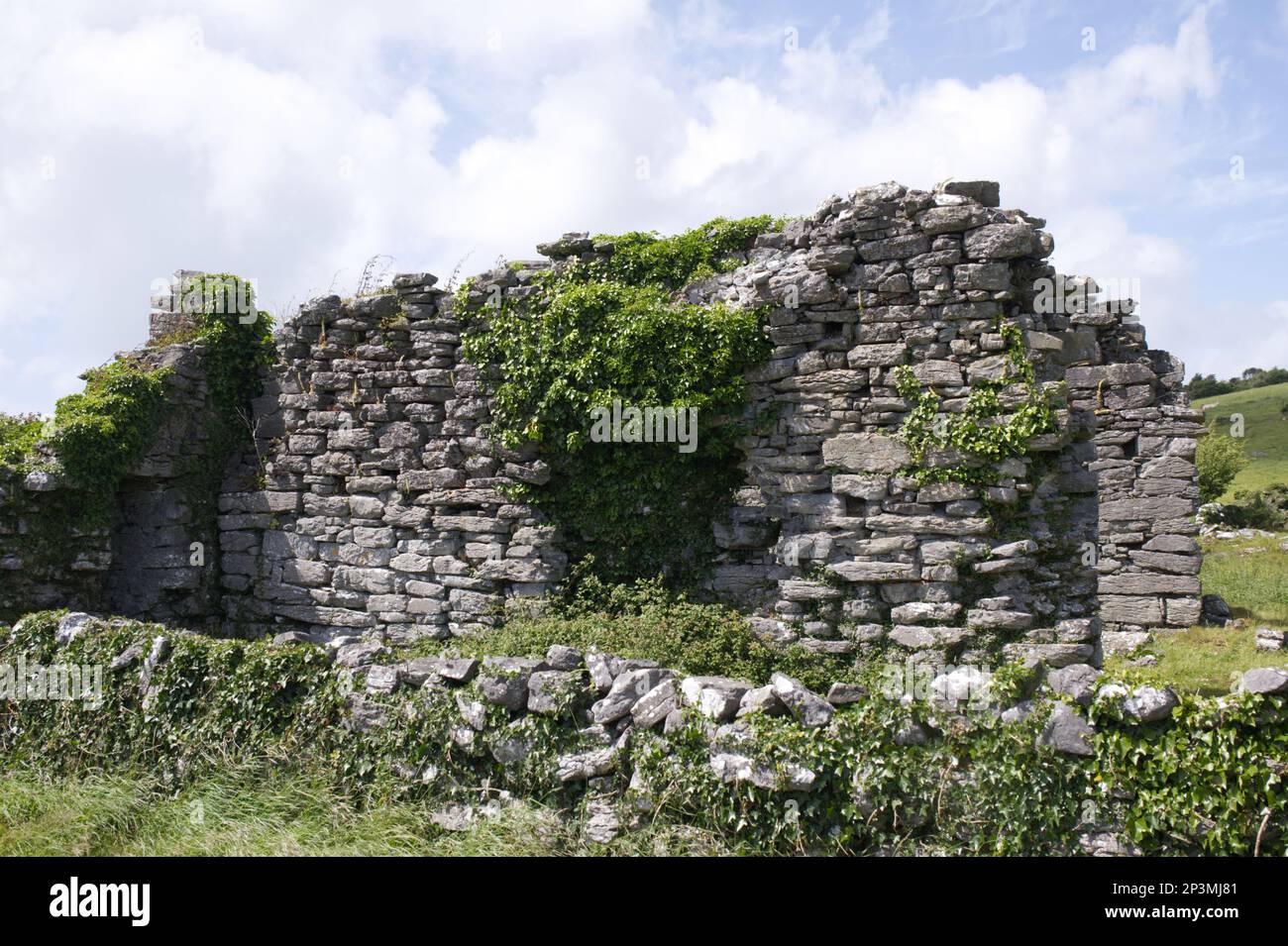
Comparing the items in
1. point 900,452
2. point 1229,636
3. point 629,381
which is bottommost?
point 1229,636

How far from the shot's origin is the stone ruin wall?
893cm

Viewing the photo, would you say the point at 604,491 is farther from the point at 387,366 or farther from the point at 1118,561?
the point at 1118,561

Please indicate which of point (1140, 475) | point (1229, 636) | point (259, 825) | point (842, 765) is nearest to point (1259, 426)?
point (1140, 475)

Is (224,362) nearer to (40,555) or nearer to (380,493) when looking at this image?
(380,493)

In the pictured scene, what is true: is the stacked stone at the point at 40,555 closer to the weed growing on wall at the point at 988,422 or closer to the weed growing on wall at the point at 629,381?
the weed growing on wall at the point at 629,381

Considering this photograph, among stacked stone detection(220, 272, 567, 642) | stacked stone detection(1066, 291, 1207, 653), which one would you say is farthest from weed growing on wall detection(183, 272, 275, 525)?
stacked stone detection(1066, 291, 1207, 653)

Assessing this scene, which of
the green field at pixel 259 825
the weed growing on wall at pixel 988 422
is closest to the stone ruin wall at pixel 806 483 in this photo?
the weed growing on wall at pixel 988 422

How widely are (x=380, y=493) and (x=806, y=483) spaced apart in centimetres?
549

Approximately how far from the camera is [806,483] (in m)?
9.50

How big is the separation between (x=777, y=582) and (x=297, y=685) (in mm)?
4923

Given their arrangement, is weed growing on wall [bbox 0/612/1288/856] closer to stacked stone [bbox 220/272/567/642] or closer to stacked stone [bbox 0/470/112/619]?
stacked stone [bbox 220/272/567/642]

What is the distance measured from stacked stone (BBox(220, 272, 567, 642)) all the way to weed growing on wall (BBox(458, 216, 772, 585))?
436 millimetres

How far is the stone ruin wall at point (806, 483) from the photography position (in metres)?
8.93

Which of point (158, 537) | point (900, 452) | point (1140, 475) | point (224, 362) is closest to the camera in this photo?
point (900, 452)
